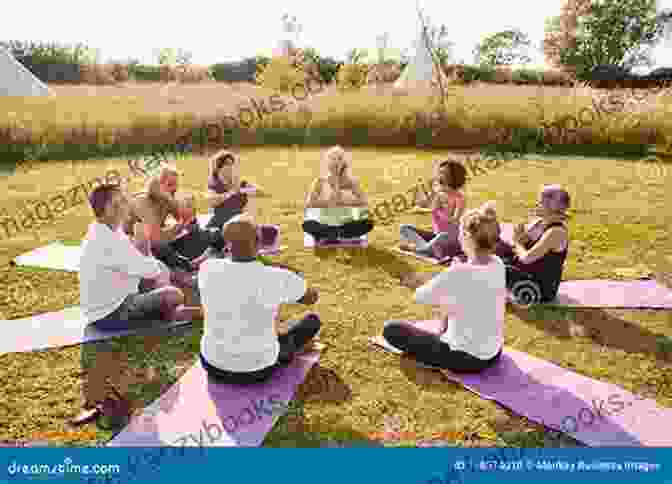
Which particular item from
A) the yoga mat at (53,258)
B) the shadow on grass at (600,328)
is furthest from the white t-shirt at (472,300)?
the yoga mat at (53,258)

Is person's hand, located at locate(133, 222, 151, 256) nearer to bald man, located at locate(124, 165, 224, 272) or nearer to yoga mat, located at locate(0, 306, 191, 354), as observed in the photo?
bald man, located at locate(124, 165, 224, 272)

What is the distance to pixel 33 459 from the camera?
305 cm

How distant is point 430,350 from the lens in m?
3.99

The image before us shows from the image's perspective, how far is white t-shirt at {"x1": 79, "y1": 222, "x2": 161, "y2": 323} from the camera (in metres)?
4.26

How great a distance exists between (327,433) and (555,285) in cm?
274

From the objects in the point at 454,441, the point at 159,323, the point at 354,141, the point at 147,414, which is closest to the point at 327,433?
the point at 454,441

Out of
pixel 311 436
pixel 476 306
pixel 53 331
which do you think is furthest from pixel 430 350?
pixel 53 331

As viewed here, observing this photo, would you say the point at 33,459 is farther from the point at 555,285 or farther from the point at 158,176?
the point at 555,285

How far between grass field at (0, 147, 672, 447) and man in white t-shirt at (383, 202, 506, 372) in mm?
221

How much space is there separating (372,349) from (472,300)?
1051 millimetres

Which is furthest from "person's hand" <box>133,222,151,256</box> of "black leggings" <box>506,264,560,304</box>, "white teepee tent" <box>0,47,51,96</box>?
"white teepee tent" <box>0,47,51,96</box>
